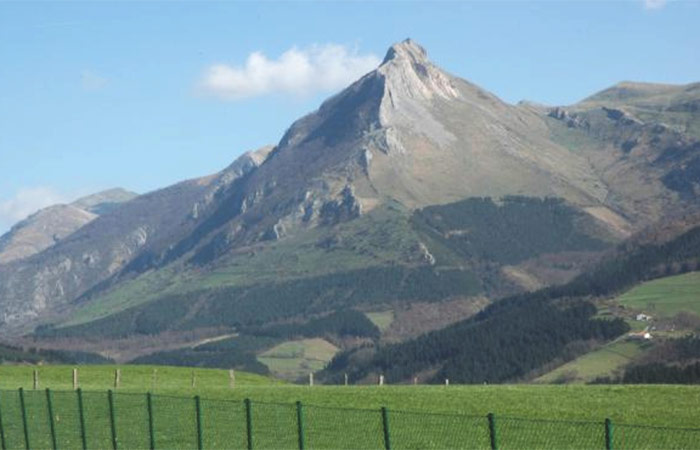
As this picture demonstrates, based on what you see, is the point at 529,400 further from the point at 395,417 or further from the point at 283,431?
the point at 283,431

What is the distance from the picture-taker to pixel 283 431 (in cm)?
4116

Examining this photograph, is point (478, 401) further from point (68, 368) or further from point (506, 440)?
point (68, 368)

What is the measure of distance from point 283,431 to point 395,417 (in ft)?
19.8

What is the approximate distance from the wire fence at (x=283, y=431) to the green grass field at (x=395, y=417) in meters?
0.05

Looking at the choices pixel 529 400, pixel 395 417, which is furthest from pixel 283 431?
pixel 529 400

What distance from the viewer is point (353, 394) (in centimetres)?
5791

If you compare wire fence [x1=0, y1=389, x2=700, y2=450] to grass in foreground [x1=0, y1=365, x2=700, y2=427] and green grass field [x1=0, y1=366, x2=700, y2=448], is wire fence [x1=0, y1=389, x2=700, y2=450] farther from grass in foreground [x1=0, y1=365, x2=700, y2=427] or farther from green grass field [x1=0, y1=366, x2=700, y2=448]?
grass in foreground [x1=0, y1=365, x2=700, y2=427]

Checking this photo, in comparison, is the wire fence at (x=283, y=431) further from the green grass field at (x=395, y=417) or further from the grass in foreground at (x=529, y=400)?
the grass in foreground at (x=529, y=400)

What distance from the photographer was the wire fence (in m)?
35.0

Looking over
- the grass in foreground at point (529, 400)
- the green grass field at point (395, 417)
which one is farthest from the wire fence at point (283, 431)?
the grass in foreground at point (529, 400)

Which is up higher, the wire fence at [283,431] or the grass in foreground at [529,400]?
the wire fence at [283,431]

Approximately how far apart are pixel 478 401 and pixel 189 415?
1360cm

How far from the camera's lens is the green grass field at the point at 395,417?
36469mm

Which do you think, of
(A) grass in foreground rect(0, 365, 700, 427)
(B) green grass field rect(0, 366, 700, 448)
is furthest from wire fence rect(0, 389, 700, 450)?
(A) grass in foreground rect(0, 365, 700, 427)
